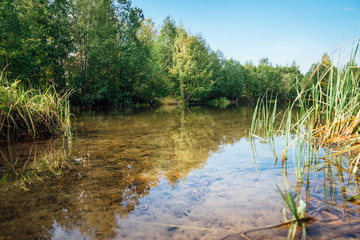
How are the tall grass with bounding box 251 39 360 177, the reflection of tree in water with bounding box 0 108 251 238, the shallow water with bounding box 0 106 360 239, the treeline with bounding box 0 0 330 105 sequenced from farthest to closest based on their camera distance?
the treeline with bounding box 0 0 330 105 < the tall grass with bounding box 251 39 360 177 < the reflection of tree in water with bounding box 0 108 251 238 < the shallow water with bounding box 0 106 360 239

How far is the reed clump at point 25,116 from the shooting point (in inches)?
169

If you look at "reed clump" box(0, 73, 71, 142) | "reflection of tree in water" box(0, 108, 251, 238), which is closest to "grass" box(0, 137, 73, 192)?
"reflection of tree in water" box(0, 108, 251, 238)

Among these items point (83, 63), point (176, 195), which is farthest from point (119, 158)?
point (83, 63)

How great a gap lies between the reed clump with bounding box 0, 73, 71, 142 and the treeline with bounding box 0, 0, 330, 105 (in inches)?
206

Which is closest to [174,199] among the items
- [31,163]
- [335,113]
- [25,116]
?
[31,163]

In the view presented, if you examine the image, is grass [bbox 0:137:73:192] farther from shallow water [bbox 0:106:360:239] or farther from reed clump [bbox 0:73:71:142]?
reed clump [bbox 0:73:71:142]

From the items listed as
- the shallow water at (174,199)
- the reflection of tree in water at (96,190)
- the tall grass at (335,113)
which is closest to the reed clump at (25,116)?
the shallow water at (174,199)

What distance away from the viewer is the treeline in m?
13.8

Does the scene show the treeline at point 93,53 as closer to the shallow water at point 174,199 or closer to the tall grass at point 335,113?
the shallow water at point 174,199

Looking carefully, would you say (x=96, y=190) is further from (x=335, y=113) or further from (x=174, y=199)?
(x=335, y=113)

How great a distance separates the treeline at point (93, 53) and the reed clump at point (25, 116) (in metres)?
5.23

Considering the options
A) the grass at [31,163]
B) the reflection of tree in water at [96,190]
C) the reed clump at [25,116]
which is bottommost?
the grass at [31,163]

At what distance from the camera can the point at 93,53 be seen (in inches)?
750

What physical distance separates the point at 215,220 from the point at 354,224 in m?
0.88
